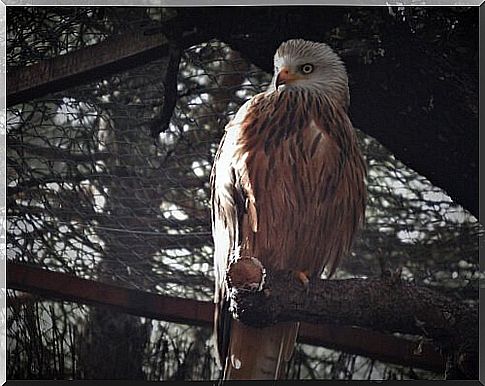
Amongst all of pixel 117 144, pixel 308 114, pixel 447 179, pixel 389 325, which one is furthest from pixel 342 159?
pixel 117 144

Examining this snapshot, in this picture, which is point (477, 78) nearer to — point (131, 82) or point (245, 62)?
point (245, 62)

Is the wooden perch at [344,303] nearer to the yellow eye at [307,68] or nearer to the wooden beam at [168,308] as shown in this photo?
the wooden beam at [168,308]

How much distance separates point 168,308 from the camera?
2.21 metres

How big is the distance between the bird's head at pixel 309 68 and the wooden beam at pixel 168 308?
0.63m

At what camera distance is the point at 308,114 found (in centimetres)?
220

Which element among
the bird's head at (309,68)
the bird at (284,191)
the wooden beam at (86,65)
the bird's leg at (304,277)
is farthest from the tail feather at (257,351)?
the wooden beam at (86,65)

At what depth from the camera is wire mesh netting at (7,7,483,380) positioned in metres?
2.21

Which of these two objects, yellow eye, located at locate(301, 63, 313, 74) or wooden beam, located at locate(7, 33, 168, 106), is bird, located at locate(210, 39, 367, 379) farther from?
wooden beam, located at locate(7, 33, 168, 106)

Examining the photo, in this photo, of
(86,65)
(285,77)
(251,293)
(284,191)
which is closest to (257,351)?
(251,293)

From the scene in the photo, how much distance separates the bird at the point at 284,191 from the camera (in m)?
2.16

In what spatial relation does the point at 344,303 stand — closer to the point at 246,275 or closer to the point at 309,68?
the point at 246,275

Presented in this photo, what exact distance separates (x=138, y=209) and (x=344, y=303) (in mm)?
603

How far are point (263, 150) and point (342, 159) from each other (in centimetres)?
21

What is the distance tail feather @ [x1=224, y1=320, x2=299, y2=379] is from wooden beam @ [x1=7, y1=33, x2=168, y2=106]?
0.76 meters
